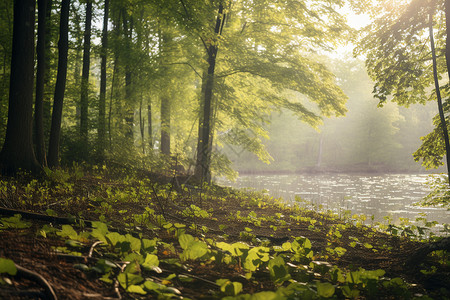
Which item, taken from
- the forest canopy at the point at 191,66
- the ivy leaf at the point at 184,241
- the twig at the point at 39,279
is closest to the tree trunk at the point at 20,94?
the forest canopy at the point at 191,66

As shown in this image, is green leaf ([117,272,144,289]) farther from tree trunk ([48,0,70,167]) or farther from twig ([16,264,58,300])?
tree trunk ([48,0,70,167])

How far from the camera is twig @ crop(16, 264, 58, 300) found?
151 cm

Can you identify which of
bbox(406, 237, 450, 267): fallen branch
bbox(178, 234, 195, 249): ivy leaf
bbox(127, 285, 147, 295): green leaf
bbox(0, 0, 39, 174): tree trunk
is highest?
bbox(0, 0, 39, 174): tree trunk

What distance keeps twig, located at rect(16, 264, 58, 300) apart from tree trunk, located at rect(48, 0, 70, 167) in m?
6.84

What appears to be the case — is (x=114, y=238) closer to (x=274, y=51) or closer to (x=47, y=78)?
(x=47, y=78)

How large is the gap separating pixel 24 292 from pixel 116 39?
35.4 feet

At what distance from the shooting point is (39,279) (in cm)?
157

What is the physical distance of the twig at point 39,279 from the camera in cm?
151

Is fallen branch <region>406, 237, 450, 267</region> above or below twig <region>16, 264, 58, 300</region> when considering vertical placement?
below

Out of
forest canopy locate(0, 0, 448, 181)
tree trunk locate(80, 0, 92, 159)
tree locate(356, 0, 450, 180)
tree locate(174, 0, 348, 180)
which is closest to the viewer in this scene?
tree locate(356, 0, 450, 180)

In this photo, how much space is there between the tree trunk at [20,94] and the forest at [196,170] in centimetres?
2

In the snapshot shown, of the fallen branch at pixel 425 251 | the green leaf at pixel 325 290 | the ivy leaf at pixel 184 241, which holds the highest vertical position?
the ivy leaf at pixel 184 241

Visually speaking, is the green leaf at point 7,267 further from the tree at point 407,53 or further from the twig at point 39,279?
the tree at point 407,53

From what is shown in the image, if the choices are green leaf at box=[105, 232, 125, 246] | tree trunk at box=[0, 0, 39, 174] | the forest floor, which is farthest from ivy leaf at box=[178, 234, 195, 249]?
tree trunk at box=[0, 0, 39, 174]
